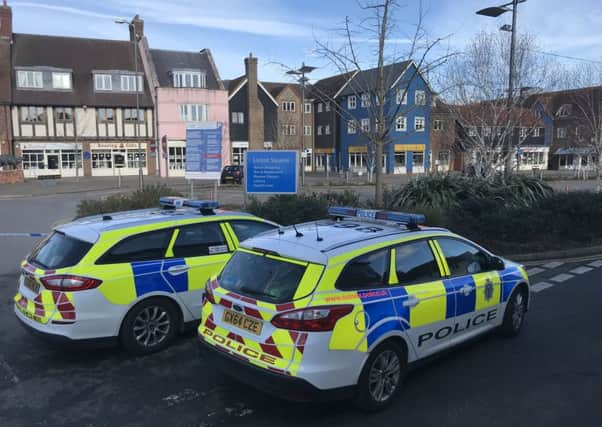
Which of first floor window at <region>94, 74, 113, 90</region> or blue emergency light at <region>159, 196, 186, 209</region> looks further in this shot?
first floor window at <region>94, 74, 113, 90</region>

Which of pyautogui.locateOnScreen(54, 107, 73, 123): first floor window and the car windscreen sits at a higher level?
pyautogui.locateOnScreen(54, 107, 73, 123): first floor window

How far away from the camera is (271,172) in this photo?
39.9 ft

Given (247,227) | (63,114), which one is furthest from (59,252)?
(63,114)

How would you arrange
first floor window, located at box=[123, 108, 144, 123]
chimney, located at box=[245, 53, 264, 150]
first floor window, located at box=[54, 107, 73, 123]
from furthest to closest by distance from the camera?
chimney, located at box=[245, 53, 264, 150], first floor window, located at box=[123, 108, 144, 123], first floor window, located at box=[54, 107, 73, 123]

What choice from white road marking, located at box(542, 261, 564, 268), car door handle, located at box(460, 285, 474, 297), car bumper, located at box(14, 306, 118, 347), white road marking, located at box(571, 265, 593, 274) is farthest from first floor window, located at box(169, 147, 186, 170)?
car door handle, located at box(460, 285, 474, 297)

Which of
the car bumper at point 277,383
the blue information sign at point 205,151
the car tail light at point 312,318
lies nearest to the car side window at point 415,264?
the car tail light at point 312,318

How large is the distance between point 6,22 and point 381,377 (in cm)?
4652

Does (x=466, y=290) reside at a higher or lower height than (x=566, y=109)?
lower

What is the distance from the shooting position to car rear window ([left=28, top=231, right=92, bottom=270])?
16.2 ft

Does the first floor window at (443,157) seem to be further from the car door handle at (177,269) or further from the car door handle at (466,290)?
the car door handle at (177,269)

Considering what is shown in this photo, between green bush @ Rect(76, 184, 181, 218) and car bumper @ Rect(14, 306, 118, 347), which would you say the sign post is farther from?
car bumper @ Rect(14, 306, 118, 347)

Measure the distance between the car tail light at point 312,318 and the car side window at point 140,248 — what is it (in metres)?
2.16

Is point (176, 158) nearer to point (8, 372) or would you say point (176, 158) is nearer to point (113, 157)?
point (113, 157)

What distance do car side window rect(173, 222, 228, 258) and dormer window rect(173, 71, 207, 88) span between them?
40.9m
